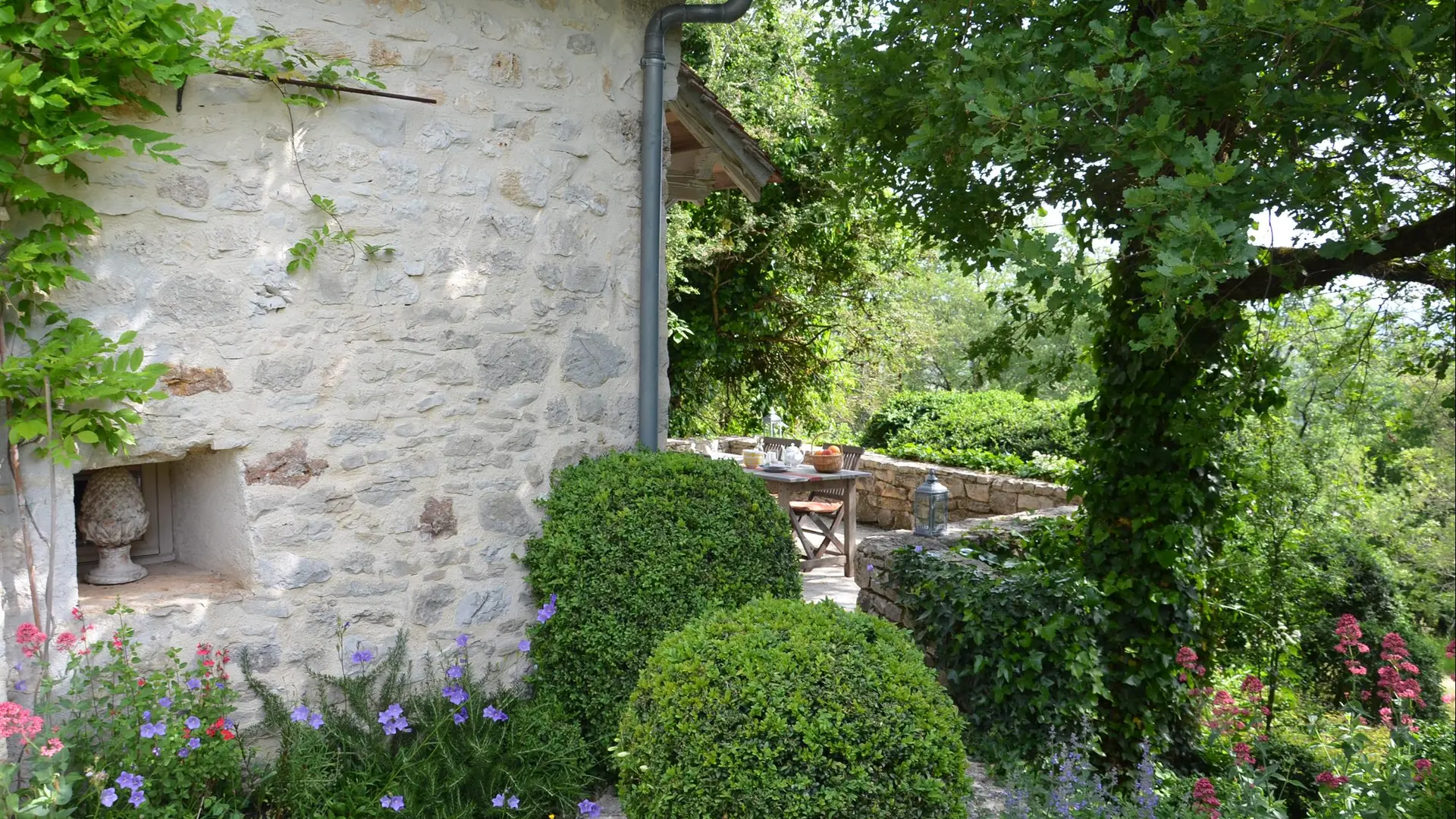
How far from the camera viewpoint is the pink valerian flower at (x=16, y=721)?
251cm

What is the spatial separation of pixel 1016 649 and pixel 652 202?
2515mm

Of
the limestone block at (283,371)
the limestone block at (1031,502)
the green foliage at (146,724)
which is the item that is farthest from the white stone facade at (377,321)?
the limestone block at (1031,502)

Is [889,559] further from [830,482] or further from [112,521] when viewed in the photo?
[112,521]

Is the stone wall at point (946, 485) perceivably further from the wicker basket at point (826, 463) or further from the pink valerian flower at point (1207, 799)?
the pink valerian flower at point (1207, 799)

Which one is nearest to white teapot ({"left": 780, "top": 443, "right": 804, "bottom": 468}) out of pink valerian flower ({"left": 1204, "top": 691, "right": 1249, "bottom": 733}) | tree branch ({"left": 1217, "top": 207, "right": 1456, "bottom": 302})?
pink valerian flower ({"left": 1204, "top": 691, "right": 1249, "bottom": 733})

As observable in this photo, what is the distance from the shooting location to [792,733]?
8.54ft

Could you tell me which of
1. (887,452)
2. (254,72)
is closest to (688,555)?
(254,72)

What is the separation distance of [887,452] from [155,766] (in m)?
8.48

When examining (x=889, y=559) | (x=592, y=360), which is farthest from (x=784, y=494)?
(x=592, y=360)

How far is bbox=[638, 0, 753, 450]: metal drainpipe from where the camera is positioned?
4207 millimetres

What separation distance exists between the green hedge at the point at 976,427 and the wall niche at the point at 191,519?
732 cm

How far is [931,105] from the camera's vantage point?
12.3 feet

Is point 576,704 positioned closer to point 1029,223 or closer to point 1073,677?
point 1073,677

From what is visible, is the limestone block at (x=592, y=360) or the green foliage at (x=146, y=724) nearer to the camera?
the green foliage at (x=146, y=724)
